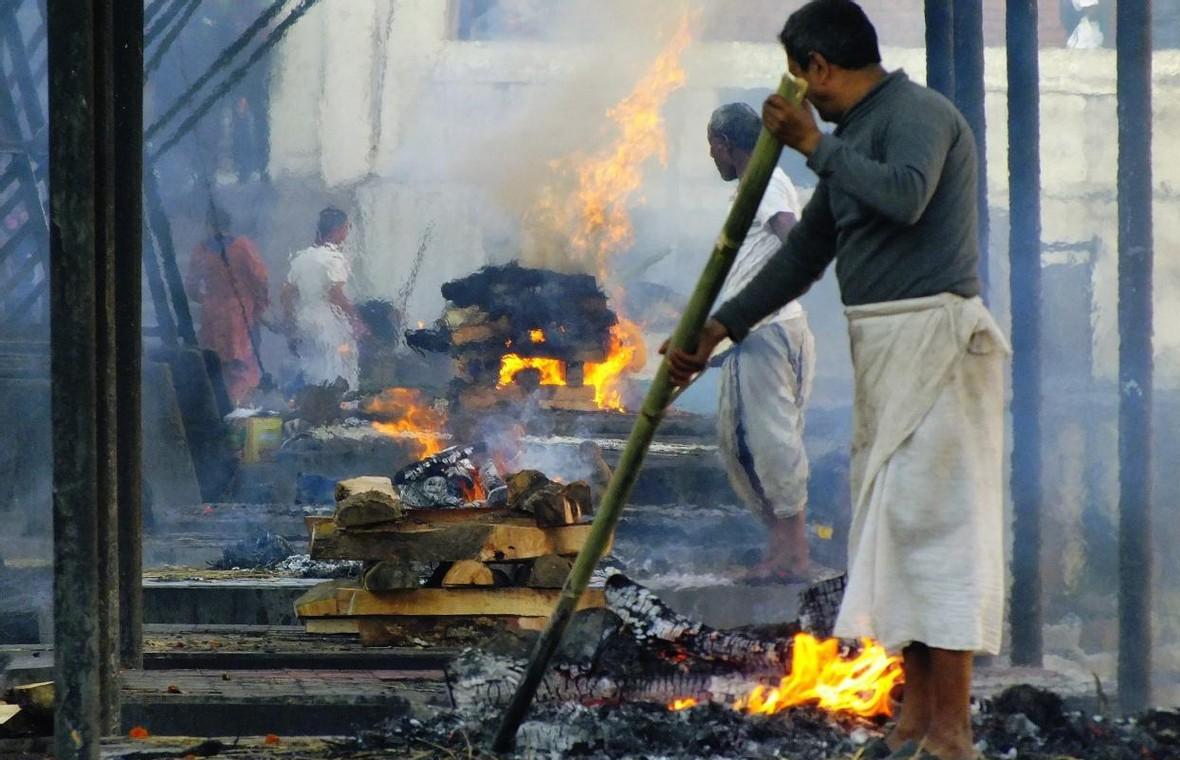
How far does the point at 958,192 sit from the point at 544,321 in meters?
8.01

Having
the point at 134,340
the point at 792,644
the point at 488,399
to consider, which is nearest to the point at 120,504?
the point at 134,340

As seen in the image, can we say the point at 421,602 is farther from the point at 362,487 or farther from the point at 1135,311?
the point at 1135,311

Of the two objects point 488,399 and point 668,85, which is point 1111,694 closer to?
point 488,399

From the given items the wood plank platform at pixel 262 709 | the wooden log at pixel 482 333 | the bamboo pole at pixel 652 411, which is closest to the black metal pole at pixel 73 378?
the wood plank platform at pixel 262 709

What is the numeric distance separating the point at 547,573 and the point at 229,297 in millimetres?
11994

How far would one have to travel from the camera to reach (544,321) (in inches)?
485

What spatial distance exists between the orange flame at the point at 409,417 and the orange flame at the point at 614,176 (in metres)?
4.55

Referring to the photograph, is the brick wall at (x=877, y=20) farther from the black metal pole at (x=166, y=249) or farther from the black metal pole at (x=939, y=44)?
the black metal pole at (x=939, y=44)

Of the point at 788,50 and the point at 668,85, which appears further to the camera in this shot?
the point at 668,85

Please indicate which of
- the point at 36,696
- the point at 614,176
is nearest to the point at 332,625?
the point at 36,696

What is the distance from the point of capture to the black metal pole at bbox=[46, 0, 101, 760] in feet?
14.8

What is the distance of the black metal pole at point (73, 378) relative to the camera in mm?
4523

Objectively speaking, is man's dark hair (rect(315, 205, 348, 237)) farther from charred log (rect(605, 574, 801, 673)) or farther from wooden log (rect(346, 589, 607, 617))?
charred log (rect(605, 574, 801, 673))

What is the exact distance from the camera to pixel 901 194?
4238 mm
